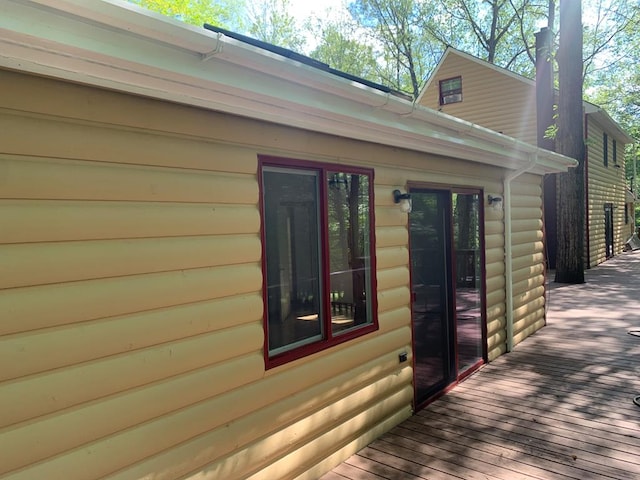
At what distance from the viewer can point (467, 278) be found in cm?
465

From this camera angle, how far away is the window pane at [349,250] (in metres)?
3.04

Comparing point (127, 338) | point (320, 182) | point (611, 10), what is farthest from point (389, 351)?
point (611, 10)

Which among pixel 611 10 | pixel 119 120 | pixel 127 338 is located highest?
pixel 611 10

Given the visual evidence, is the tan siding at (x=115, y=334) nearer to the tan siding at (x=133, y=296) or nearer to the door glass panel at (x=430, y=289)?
the tan siding at (x=133, y=296)

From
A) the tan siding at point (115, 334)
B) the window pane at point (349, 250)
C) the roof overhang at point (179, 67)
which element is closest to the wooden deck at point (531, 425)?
the window pane at point (349, 250)

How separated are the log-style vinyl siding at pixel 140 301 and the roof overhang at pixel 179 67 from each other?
5.3 inches

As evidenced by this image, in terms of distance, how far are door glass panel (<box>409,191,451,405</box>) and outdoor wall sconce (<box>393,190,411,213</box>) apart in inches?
11.8

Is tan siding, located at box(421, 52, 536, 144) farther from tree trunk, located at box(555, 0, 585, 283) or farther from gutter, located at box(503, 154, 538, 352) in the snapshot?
gutter, located at box(503, 154, 538, 352)

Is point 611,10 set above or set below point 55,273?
above

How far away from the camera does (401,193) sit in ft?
12.0

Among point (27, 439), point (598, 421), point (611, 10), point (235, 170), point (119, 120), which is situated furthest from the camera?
point (611, 10)

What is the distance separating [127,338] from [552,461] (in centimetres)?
269

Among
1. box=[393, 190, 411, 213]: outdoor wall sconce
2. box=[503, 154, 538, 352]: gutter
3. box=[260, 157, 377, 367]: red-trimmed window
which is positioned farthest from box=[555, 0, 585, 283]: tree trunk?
box=[260, 157, 377, 367]: red-trimmed window

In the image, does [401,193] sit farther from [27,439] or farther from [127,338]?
[27,439]
